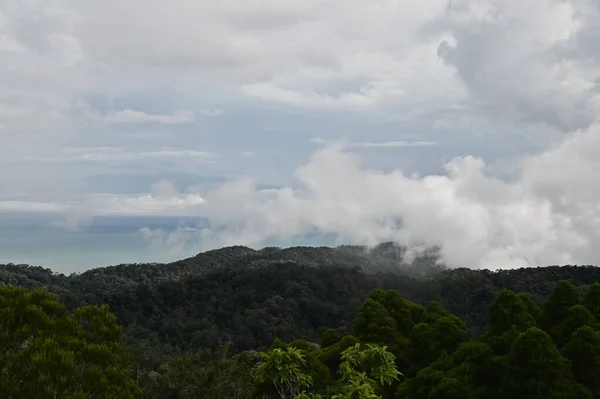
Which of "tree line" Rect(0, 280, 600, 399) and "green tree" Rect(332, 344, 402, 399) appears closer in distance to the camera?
"green tree" Rect(332, 344, 402, 399)

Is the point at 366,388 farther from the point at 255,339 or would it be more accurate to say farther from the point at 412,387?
the point at 255,339

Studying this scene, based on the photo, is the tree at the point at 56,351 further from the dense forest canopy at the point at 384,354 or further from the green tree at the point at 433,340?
the green tree at the point at 433,340

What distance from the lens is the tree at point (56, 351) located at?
21.6 metres

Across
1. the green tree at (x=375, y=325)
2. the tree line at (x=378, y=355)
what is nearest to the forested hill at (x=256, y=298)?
the green tree at (x=375, y=325)

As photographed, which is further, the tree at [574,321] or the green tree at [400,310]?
the green tree at [400,310]

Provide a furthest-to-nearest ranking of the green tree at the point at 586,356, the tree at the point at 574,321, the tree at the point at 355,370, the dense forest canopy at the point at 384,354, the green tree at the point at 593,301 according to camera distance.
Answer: the green tree at the point at 593,301 < the tree at the point at 574,321 < the green tree at the point at 586,356 < the dense forest canopy at the point at 384,354 < the tree at the point at 355,370

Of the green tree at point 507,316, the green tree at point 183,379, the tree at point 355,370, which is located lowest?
the green tree at point 183,379

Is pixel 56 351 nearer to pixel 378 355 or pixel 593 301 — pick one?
pixel 378 355

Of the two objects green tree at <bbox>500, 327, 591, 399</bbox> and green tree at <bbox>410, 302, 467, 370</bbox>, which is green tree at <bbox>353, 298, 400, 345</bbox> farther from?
green tree at <bbox>500, 327, 591, 399</bbox>

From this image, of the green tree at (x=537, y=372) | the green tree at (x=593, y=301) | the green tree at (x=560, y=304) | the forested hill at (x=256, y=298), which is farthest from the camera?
the forested hill at (x=256, y=298)

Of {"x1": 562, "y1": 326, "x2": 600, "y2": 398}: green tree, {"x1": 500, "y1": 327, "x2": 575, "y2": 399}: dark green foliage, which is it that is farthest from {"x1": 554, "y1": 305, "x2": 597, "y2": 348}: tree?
{"x1": 500, "y1": 327, "x2": 575, "y2": 399}: dark green foliage

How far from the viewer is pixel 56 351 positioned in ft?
71.9

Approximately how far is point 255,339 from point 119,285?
63902 millimetres

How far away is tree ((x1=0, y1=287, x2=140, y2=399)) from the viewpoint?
70.9ft
